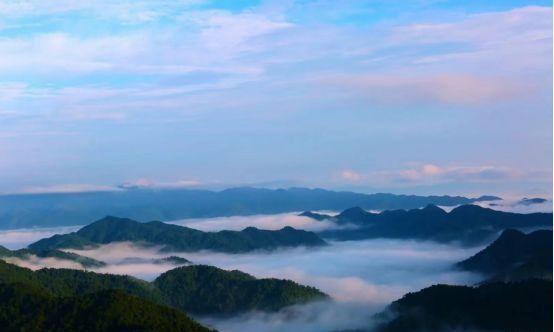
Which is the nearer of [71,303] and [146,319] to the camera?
[146,319]

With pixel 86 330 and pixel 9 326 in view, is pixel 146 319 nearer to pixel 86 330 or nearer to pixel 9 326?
pixel 86 330

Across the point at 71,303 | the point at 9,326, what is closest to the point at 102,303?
the point at 71,303

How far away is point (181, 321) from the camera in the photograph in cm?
18638

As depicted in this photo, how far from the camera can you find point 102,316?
7146 inches

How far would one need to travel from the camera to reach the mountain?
176750mm

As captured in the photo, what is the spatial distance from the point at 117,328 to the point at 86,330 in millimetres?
9195

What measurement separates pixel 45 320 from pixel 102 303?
16712mm

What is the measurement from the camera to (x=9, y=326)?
7771 inches

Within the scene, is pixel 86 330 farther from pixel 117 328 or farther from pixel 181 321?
pixel 181 321

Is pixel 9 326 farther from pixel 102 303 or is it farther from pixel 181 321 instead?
pixel 181 321

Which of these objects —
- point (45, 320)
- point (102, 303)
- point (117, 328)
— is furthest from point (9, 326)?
point (117, 328)

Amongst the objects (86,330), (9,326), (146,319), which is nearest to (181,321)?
(146,319)

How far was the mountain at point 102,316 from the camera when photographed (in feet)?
580

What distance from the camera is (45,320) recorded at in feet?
628
